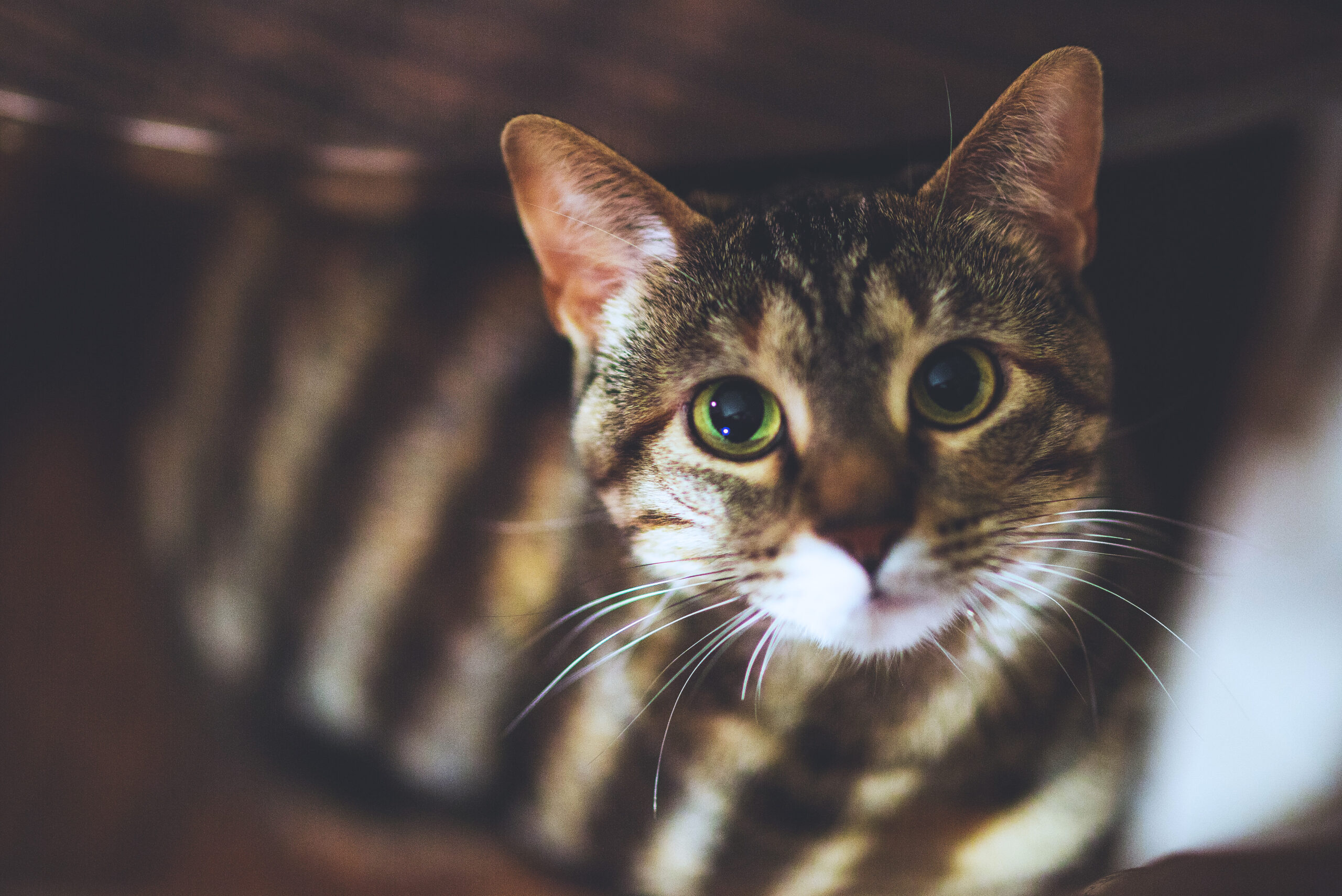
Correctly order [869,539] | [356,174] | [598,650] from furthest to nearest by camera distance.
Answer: [356,174] < [598,650] < [869,539]

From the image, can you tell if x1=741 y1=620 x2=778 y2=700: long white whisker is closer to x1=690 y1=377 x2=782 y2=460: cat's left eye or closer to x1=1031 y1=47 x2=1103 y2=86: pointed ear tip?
x1=690 y1=377 x2=782 y2=460: cat's left eye

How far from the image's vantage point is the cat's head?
0.38 m

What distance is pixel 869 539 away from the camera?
37 cm

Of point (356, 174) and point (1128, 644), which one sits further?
point (356, 174)

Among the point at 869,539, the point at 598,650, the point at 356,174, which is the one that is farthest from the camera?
the point at 356,174

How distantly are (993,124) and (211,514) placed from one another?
61 centimetres

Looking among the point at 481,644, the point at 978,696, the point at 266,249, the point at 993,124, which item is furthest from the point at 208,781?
the point at 993,124

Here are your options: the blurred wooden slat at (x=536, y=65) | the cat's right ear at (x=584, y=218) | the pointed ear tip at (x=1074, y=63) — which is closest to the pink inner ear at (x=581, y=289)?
the cat's right ear at (x=584, y=218)

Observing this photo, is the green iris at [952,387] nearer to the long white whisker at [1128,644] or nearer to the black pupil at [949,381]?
the black pupil at [949,381]

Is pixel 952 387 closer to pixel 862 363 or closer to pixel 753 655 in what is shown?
pixel 862 363

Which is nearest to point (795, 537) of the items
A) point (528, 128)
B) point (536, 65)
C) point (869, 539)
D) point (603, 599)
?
point (869, 539)

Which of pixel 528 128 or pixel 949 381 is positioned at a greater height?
pixel 528 128

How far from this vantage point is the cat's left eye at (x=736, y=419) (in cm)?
41

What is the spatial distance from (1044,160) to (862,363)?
14cm
